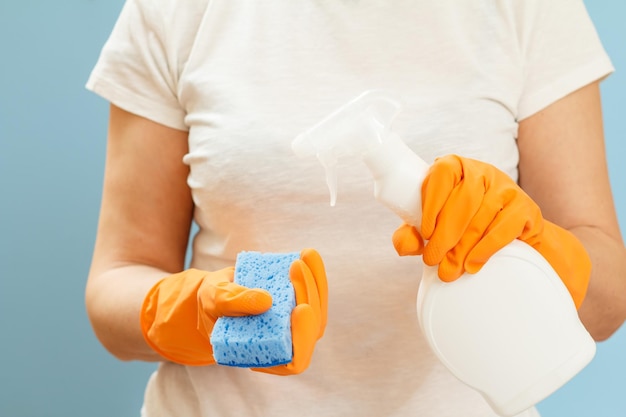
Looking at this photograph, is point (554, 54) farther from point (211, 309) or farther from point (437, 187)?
point (211, 309)

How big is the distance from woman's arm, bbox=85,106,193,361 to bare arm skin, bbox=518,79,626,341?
483 mm

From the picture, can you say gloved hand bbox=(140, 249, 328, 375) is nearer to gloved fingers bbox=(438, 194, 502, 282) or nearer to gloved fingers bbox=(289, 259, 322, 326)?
gloved fingers bbox=(289, 259, 322, 326)

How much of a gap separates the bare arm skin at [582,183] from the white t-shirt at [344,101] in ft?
0.08

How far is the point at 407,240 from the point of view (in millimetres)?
750

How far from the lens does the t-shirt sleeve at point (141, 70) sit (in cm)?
103

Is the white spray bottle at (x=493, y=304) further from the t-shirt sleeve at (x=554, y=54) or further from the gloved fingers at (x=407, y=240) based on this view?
the t-shirt sleeve at (x=554, y=54)

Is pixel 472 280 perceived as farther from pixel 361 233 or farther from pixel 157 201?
pixel 157 201

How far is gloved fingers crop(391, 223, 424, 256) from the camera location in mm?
750

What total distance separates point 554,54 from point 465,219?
0.33 metres

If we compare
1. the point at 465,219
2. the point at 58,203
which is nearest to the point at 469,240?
the point at 465,219

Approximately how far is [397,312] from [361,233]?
4.3 inches

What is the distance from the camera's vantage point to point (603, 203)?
0.96m

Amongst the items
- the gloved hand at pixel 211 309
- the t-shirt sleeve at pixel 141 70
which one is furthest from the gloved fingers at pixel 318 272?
the t-shirt sleeve at pixel 141 70

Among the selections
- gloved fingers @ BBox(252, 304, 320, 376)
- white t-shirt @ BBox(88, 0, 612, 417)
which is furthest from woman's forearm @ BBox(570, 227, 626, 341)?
gloved fingers @ BBox(252, 304, 320, 376)
